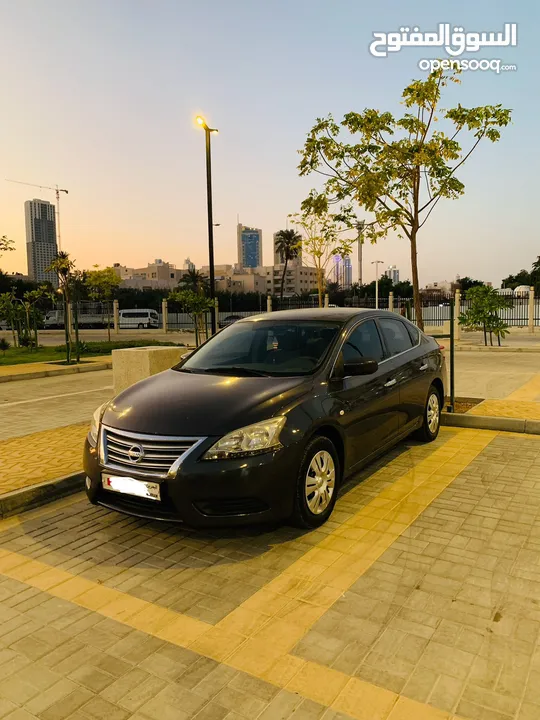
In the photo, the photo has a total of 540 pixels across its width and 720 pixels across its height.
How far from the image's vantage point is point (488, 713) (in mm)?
2297

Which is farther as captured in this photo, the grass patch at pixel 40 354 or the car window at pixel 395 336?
the grass patch at pixel 40 354

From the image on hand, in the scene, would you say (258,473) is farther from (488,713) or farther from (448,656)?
(488,713)

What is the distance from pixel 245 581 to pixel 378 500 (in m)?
1.70

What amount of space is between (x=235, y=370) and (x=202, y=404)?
2.62ft

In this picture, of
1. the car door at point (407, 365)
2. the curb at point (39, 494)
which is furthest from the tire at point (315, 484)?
the curb at point (39, 494)

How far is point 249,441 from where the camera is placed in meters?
3.70

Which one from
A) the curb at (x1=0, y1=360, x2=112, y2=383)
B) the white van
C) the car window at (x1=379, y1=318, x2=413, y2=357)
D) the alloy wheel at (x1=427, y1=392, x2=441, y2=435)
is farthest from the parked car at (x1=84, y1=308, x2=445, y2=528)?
the white van

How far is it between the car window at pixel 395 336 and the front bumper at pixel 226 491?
2.29m

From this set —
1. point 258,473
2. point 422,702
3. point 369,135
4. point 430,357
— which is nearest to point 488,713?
point 422,702

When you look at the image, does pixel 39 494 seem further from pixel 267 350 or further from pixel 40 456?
pixel 267 350

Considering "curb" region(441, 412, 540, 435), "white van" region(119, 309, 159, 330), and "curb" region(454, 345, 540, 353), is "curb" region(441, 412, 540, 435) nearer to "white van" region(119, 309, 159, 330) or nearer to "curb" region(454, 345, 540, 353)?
"curb" region(454, 345, 540, 353)

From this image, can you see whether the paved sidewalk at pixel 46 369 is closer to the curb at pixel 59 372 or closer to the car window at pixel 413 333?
the curb at pixel 59 372

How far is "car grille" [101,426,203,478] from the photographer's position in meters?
3.66

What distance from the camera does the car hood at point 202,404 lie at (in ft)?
12.3
